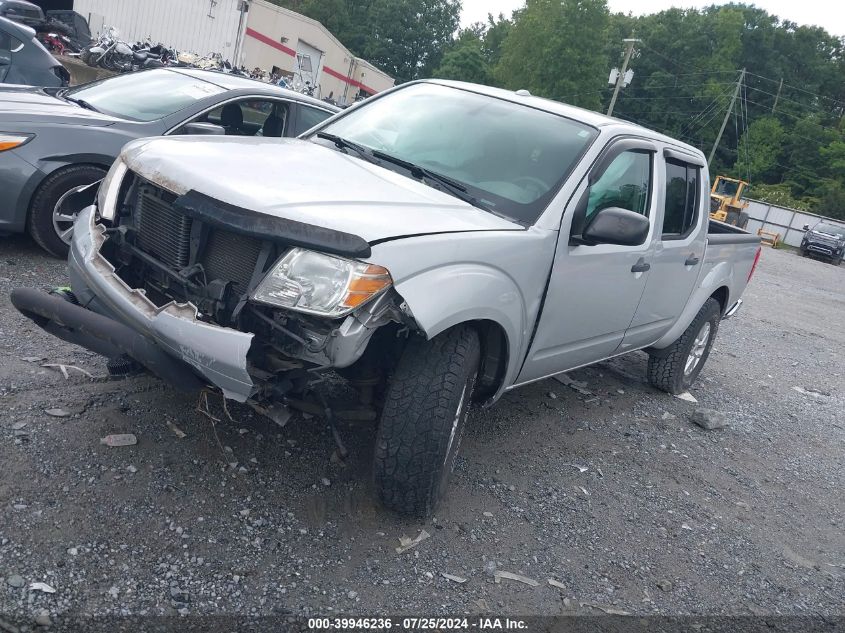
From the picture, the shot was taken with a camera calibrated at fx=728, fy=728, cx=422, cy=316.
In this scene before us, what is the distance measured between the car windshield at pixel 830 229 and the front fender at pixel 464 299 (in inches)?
1327

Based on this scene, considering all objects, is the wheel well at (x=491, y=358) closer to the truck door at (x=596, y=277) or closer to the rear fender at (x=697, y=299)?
the truck door at (x=596, y=277)

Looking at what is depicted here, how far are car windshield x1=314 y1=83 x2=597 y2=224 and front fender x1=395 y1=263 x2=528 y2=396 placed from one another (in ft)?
1.43

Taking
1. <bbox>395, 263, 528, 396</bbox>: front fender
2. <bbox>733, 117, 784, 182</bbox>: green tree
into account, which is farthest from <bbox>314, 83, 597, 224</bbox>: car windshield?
<bbox>733, 117, 784, 182</bbox>: green tree

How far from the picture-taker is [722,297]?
6.07 metres

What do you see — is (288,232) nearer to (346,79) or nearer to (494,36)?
(346,79)

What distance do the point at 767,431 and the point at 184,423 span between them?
4448 mm

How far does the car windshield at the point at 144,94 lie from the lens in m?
5.87

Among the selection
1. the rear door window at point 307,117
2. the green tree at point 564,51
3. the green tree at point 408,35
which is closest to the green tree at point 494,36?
the green tree at point 408,35

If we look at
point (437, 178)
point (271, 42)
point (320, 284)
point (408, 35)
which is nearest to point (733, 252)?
point (437, 178)

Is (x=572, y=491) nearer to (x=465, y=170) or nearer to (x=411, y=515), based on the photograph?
(x=411, y=515)

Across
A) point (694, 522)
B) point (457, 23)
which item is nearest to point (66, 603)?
point (694, 522)

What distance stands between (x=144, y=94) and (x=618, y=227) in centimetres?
446

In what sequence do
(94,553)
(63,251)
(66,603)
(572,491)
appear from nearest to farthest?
(66,603) → (94,553) → (572,491) → (63,251)

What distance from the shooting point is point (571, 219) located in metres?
3.55
